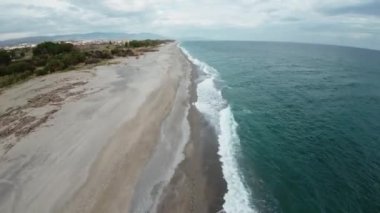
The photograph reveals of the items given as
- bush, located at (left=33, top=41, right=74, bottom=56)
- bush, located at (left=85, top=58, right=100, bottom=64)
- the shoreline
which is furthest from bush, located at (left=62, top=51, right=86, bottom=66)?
the shoreline

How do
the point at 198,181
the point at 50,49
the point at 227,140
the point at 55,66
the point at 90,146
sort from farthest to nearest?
the point at 50,49 < the point at 55,66 < the point at 227,140 < the point at 90,146 < the point at 198,181

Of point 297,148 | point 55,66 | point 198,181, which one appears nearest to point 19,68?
point 55,66

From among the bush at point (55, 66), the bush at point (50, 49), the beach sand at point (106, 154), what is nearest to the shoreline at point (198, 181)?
the beach sand at point (106, 154)

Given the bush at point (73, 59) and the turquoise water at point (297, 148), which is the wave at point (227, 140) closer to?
the turquoise water at point (297, 148)

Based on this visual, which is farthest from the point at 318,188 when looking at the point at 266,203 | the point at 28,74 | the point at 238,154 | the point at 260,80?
the point at 28,74

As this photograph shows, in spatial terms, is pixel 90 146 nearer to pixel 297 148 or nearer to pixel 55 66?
pixel 297 148
